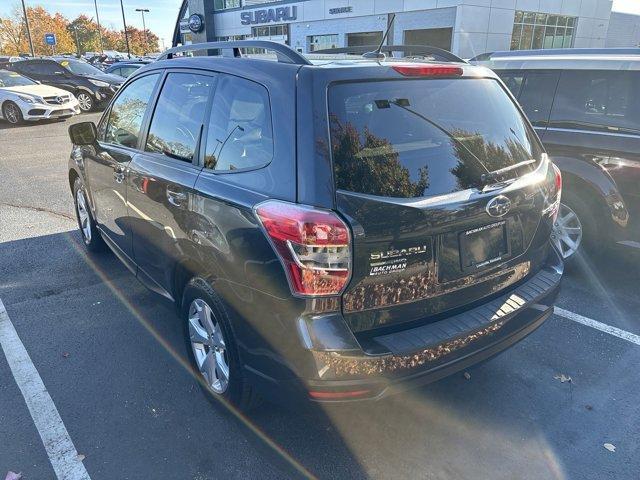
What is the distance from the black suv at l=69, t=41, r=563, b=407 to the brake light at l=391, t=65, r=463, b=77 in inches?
0.4

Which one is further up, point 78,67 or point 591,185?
point 78,67

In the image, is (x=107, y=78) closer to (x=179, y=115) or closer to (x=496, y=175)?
(x=179, y=115)

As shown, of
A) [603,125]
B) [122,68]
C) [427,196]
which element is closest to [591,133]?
[603,125]

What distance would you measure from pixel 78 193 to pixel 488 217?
412 centimetres

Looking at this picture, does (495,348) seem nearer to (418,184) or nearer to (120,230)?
(418,184)

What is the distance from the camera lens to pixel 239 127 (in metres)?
2.44

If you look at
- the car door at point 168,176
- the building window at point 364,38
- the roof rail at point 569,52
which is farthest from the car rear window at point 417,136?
the building window at point 364,38

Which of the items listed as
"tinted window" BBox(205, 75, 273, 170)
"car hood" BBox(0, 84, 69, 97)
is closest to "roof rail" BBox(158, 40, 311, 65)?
"tinted window" BBox(205, 75, 273, 170)

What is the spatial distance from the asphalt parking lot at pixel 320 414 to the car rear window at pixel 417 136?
1014 mm

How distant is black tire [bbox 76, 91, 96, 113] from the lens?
1692 cm

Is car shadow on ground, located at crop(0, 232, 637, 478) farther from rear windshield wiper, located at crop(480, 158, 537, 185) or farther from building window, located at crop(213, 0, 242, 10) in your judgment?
building window, located at crop(213, 0, 242, 10)

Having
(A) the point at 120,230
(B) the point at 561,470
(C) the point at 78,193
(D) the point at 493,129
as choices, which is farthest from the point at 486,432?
(C) the point at 78,193

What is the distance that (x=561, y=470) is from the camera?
2383mm

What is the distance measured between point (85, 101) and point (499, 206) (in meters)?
17.8
